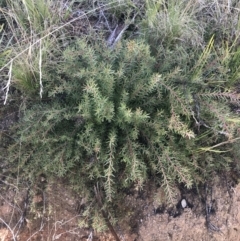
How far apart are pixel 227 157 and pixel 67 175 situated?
29.4 inches

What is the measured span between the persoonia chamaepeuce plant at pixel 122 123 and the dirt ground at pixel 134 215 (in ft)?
0.34

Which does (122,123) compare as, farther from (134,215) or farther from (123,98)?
(134,215)

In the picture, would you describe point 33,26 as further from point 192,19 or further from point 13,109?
point 192,19

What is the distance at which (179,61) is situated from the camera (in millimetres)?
1897

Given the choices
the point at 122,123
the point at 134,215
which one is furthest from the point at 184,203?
the point at 122,123

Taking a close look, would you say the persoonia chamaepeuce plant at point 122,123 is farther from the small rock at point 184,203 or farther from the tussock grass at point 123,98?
the small rock at point 184,203

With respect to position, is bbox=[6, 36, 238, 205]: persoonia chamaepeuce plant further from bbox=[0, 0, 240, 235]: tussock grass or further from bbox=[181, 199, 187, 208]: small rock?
bbox=[181, 199, 187, 208]: small rock

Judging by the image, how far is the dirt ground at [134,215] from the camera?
1.84 m

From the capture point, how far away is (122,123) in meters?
1.77

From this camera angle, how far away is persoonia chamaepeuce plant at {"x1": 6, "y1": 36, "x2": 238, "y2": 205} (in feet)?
5.69

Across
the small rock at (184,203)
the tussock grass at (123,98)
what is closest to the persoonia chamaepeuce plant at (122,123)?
the tussock grass at (123,98)

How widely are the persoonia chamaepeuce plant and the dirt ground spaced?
102 mm

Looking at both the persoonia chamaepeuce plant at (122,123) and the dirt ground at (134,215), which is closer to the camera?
the persoonia chamaepeuce plant at (122,123)

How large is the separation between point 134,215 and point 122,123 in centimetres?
45
